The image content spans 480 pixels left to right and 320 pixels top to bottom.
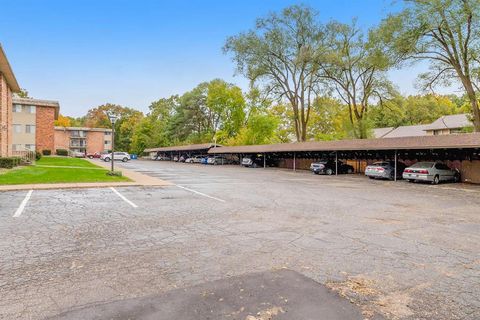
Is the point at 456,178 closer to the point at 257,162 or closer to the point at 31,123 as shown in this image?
the point at 257,162

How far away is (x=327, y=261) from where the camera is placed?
5004 mm

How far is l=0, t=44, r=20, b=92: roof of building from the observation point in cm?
2076

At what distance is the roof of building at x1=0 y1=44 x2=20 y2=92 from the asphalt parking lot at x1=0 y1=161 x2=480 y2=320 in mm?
15753

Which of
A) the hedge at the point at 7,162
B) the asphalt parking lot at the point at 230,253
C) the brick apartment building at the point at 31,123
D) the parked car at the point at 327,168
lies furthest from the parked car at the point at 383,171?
the brick apartment building at the point at 31,123

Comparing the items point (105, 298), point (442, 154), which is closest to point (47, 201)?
point (105, 298)

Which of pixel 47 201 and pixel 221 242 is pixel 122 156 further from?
pixel 221 242

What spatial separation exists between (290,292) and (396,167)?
2340 cm

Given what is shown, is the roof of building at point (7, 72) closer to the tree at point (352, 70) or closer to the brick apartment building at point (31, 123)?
the brick apartment building at point (31, 123)

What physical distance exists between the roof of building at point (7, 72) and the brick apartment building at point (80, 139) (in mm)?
51469

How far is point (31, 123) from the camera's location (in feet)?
142

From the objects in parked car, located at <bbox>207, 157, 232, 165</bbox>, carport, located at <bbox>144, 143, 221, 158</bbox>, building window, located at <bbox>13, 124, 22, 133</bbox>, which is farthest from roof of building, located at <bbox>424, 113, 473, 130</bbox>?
building window, located at <bbox>13, 124, 22, 133</bbox>

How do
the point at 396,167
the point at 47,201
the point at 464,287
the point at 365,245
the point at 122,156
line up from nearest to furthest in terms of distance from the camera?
the point at 464,287
the point at 365,245
the point at 47,201
the point at 396,167
the point at 122,156

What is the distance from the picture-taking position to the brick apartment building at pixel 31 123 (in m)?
42.2

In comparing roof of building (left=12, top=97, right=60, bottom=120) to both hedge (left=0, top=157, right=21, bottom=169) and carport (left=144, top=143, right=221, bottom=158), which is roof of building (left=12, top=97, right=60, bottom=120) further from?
hedge (left=0, top=157, right=21, bottom=169)
